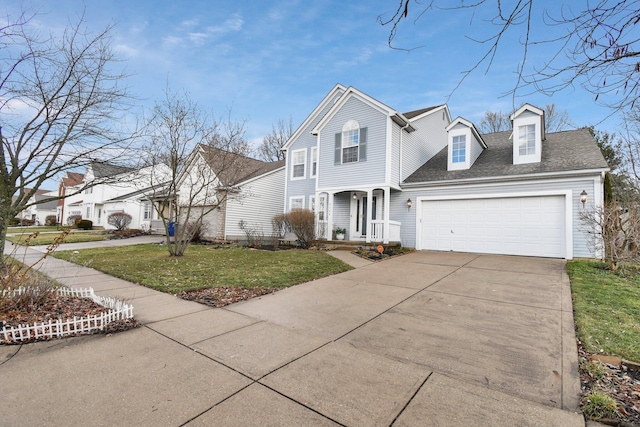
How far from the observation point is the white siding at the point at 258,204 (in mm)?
17562

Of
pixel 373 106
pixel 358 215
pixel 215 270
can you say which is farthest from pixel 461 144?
pixel 215 270

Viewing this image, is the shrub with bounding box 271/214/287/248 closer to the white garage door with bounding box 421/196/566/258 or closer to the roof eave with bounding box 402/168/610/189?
the roof eave with bounding box 402/168/610/189

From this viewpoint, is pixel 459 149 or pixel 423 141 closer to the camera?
pixel 459 149

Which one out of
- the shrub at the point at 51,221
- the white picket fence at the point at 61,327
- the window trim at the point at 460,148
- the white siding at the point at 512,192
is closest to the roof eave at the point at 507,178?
the white siding at the point at 512,192

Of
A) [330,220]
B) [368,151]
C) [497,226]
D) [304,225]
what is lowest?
[304,225]

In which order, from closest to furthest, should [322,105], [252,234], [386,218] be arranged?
[386,218] < [322,105] < [252,234]

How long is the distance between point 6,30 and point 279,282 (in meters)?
6.54

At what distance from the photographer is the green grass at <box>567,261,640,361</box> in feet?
11.6

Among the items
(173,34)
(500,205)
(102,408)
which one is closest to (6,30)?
(173,34)

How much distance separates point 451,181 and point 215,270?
31.1 ft

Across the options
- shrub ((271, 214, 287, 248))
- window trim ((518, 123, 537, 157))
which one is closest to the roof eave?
window trim ((518, 123, 537, 157))

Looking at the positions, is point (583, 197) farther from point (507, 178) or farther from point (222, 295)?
point (222, 295)

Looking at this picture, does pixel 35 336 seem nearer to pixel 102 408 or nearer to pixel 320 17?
pixel 102 408

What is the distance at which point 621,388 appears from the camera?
2.72m
